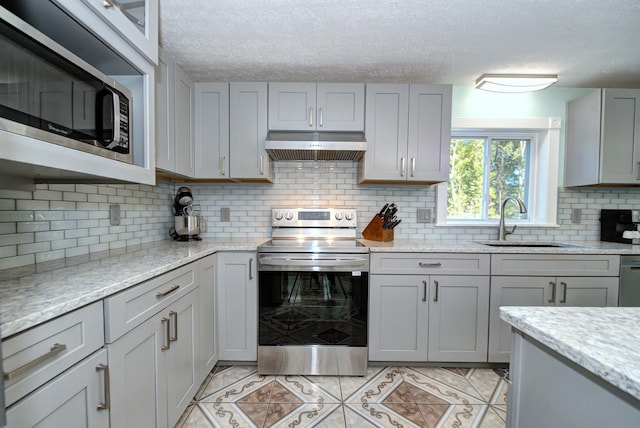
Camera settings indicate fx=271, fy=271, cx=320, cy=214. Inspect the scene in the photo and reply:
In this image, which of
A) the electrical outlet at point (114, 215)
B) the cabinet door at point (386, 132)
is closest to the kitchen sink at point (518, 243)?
the cabinet door at point (386, 132)

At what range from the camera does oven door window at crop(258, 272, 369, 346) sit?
6.27 feet

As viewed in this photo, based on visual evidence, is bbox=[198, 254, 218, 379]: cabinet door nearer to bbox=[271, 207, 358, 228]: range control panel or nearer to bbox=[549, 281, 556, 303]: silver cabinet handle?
bbox=[271, 207, 358, 228]: range control panel

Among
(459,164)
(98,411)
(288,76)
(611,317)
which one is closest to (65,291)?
(98,411)

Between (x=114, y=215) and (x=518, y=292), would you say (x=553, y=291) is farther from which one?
(x=114, y=215)

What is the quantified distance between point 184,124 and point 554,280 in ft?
9.68

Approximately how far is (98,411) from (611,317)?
152 centimetres

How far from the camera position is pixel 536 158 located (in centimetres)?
262

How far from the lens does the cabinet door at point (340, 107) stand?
219 cm

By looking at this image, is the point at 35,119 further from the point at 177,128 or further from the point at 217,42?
the point at 217,42

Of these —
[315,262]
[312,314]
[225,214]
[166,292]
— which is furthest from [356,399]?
[225,214]

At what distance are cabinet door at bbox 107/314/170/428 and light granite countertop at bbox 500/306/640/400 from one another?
1285mm

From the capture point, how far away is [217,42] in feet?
5.93

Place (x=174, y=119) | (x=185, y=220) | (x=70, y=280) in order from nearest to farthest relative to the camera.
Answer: (x=70, y=280) → (x=174, y=119) → (x=185, y=220)

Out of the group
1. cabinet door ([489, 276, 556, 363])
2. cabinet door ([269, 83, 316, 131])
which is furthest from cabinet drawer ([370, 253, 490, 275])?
cabinet door ([269, 83, 316, 131])
